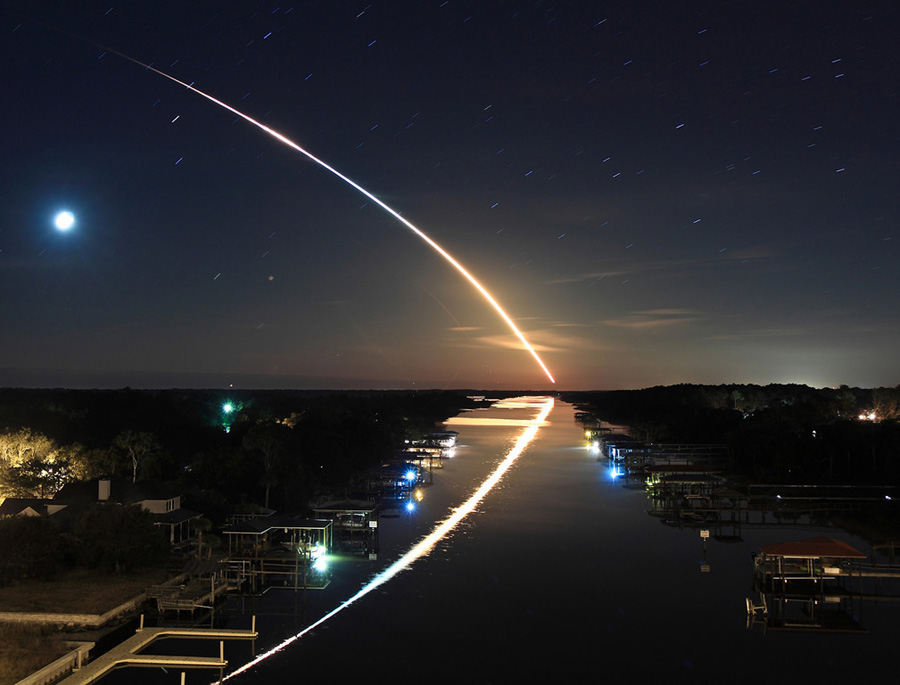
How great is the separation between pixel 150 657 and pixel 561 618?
14053mm

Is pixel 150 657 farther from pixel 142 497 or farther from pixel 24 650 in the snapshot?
pixel 142 497

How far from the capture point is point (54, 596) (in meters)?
27.8

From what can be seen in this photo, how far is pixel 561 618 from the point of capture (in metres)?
28.0

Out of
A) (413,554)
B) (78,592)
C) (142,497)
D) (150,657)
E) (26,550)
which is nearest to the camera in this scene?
(150,657)

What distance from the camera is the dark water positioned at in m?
23.4

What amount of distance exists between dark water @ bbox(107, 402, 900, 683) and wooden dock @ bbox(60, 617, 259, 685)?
70 centimetres

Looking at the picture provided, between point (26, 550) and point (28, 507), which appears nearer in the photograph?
point (26, 550)

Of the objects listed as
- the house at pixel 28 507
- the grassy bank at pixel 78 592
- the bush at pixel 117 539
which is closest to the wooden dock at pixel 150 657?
A: the grassy bank at pixel 78 592

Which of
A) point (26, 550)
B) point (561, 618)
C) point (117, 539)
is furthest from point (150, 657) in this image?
point (561, 618)

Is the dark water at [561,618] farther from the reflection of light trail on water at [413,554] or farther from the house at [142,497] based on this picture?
→ the house at [142,497]

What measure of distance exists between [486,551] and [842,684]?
752 inches

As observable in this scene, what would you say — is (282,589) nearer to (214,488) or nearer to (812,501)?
(214,488)

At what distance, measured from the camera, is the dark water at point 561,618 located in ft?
76.7

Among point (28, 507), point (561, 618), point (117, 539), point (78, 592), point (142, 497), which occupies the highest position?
point (142, 497)
